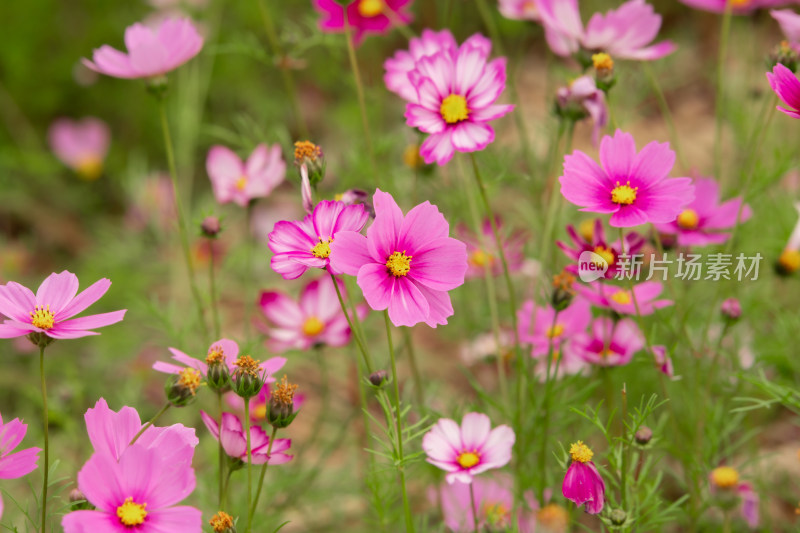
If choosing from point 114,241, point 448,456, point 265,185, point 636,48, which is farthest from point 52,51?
point 448,456

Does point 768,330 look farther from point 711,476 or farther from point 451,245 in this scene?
point 451,245

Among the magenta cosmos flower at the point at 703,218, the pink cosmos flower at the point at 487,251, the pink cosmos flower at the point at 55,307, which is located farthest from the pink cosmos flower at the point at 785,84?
the pink cosmos flower at the point at 55,307

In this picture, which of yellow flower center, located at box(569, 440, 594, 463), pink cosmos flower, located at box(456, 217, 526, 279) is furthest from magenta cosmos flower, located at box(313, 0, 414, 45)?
yellow flower center, located at box(569, 440, 594, 463)

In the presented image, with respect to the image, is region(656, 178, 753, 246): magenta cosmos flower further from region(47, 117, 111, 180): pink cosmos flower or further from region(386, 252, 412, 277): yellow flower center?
region(47, 117, 111, 180): pink cosmos flower

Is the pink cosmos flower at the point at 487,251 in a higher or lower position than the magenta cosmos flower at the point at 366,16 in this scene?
lower

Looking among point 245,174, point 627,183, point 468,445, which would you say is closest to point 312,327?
point 245,174

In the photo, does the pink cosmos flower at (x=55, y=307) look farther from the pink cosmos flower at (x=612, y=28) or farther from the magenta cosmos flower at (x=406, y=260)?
the pink cosmos flower at (x=612, y=28)
